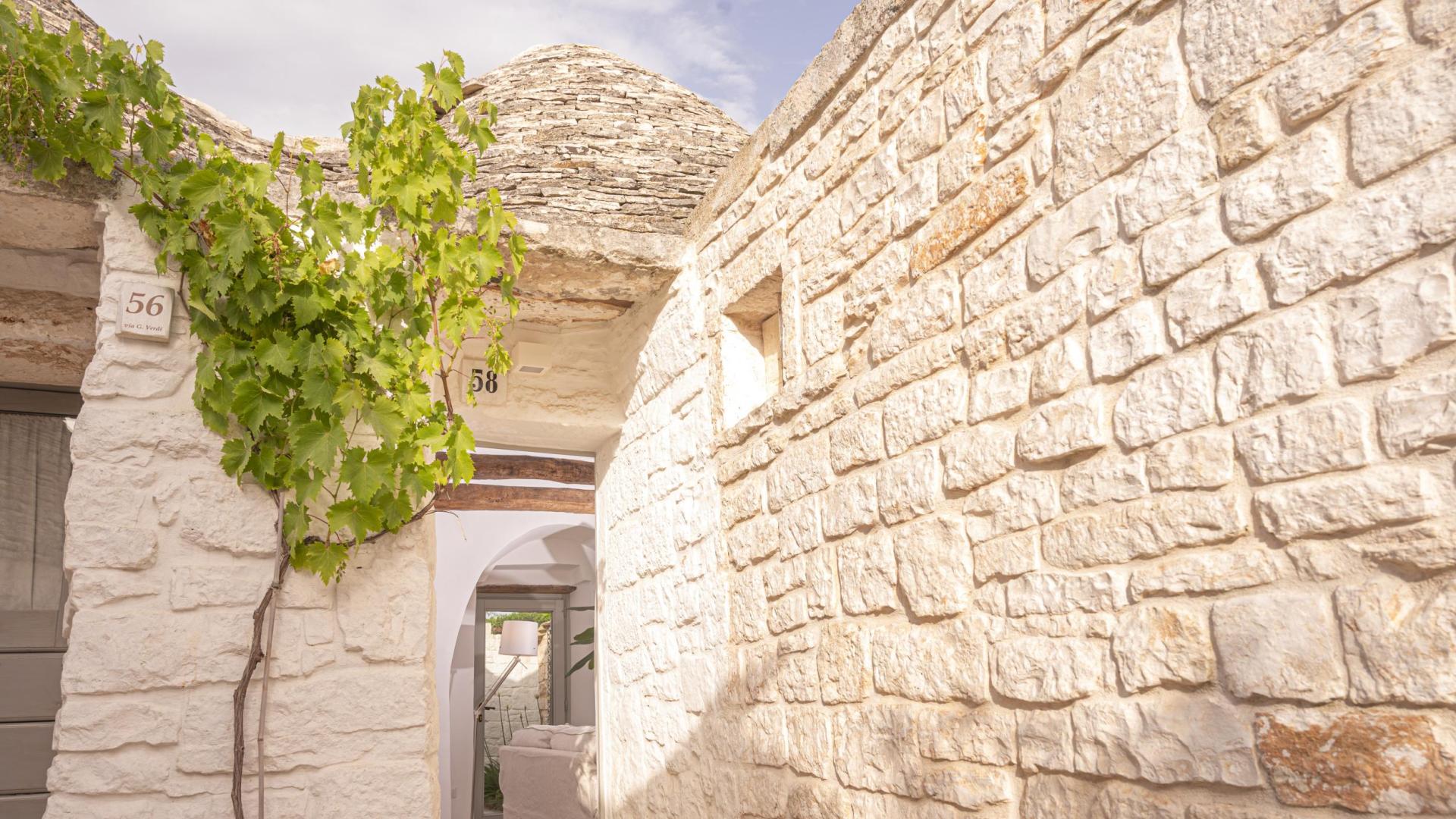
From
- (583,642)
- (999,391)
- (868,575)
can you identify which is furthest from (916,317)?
(583,642)

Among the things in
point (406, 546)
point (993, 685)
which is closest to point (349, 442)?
point (406, 546)

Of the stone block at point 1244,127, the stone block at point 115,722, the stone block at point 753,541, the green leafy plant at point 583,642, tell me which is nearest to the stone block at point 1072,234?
the stone block at point 1244,127

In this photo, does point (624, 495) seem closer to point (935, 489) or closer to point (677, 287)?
point (677, 287)

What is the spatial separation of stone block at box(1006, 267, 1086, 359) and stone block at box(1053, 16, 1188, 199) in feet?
0.52

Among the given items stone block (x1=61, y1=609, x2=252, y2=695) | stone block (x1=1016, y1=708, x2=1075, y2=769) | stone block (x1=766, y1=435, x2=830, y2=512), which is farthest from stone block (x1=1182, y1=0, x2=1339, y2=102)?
stone block (x1=61, y1=609, x2=252, y2=695)

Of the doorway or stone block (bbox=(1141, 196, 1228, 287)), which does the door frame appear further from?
stone block (bbox=(1141, 196, 1228, 287))

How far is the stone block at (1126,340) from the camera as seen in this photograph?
154 cm

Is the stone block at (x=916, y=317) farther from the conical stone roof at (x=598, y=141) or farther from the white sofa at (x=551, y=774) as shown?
the white sofa at (x=551, y=774)

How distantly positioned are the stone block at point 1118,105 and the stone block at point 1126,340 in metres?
0.24

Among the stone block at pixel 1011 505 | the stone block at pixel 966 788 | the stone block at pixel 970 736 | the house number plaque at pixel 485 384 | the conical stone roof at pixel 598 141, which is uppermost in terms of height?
the conical stone roof at pixel 598 141

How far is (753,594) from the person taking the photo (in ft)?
9.09

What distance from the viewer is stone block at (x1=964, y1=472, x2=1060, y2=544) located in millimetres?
1745

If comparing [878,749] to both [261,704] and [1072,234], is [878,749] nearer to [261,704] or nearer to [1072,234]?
[1072,234]

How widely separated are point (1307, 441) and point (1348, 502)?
0.30 ft
